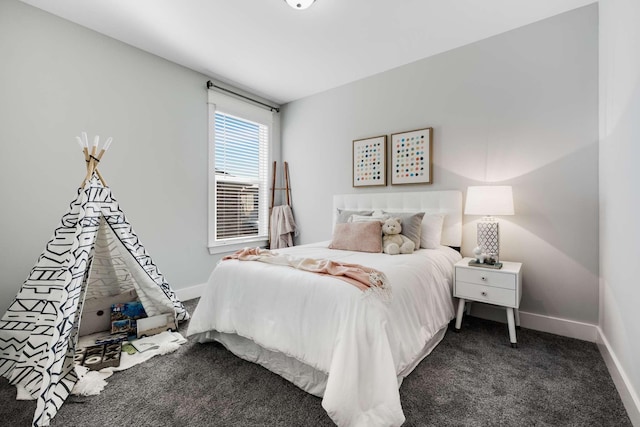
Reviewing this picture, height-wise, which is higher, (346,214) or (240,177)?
(240,177)

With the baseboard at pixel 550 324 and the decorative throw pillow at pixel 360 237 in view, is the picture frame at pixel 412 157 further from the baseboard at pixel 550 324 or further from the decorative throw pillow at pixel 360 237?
the baseboard at pixel 550 324

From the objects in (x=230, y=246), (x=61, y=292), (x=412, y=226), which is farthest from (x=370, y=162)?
(x=61, y=292)

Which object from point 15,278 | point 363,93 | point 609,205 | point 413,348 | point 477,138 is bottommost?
point 413,348

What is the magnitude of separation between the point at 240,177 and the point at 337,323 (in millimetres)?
3000

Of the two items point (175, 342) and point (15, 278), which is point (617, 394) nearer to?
point (175, 342)

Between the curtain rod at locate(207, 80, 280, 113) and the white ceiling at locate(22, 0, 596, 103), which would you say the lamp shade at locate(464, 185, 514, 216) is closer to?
the white ceiling at locate(22, 0, 596, 103)

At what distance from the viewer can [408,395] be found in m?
1.63

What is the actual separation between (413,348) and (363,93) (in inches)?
120

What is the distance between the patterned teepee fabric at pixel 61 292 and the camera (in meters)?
1.61

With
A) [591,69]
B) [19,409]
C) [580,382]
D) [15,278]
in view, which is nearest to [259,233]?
[15,278]

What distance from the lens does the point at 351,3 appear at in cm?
230

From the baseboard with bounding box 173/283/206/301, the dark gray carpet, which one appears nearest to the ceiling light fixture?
the dark gray carpet

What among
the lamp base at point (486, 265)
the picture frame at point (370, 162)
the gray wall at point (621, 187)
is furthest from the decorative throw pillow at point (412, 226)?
the gray wall at point (621, 187)

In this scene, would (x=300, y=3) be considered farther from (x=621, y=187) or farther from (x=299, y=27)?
(x=621, y=187)
